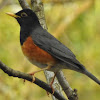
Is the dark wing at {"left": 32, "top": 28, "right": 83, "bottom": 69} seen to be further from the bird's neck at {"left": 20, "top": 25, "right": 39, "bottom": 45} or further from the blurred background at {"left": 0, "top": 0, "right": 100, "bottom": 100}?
the blurred background at {"left": 0, "top": 0, "right": 100, "bottom": 100}

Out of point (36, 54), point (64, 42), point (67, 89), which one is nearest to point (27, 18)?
point (36, 54)

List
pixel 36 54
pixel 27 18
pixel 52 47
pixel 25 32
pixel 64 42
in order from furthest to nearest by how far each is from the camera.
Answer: pixel 64 42 → pixel 27 18 → pixel 25 32 → pixel 52 47 → pixel 36 54

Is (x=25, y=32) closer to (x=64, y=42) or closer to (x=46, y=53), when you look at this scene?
(x=46, y=53)

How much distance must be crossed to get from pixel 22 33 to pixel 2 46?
275cm

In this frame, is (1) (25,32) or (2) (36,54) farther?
(1) (25,32)

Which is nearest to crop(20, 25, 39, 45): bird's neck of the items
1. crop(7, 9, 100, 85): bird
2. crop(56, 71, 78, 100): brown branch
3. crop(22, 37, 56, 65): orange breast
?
A: crop(7, 9, 100, 85): bird

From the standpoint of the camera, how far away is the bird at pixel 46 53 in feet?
16.9

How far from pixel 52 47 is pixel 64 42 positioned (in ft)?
9.95

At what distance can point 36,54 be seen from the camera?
5.19 meters

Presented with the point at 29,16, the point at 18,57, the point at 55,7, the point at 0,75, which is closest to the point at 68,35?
the point at 55,7

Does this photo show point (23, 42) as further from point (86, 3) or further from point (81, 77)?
point (86, 3)

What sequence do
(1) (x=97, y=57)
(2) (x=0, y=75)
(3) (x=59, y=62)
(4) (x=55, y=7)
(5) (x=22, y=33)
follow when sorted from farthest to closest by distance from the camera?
(4) (x=55, y=7) → (1) (x=97, y=57) → (2) (x=0, y=75) → (5) (x=22, y=33) → (3) (x=59, y=62)

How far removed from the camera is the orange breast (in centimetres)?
518

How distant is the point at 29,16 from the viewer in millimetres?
5816
